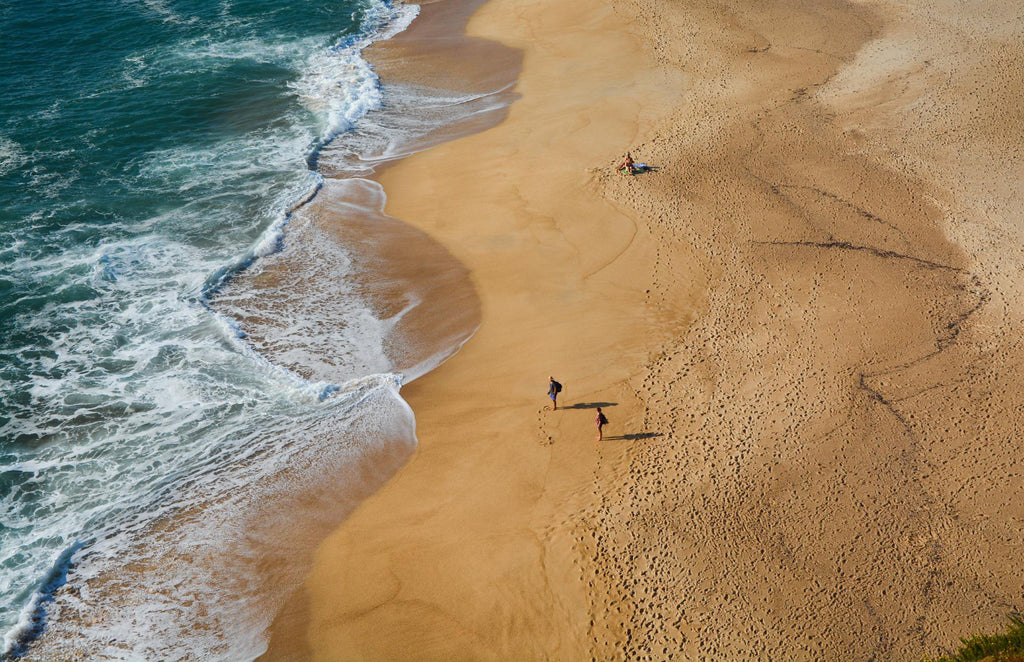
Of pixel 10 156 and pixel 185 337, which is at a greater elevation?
pixel 10 156

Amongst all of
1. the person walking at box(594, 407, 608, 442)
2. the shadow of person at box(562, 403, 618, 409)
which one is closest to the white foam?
the shadow of person at box(562, 403, 618, 409)

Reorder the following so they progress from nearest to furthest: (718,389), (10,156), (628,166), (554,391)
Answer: (554,391) → (718,389) → (628,166) → (10,156)

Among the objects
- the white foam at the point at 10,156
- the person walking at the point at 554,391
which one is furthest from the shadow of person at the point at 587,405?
the white foam at the point at 10,156

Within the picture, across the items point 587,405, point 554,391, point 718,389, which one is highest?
point 554,391

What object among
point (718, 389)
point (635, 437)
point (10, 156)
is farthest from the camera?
point (10, 156)

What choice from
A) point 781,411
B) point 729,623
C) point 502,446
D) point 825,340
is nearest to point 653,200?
point 825,340

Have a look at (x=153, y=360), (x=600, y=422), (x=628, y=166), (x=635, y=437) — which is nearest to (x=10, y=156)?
(x=153, y=360)

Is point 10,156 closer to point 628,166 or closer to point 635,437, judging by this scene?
point 628,166

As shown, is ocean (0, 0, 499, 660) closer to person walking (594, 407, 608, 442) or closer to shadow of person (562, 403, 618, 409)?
shadow of person (562, 403, 618, 409)
